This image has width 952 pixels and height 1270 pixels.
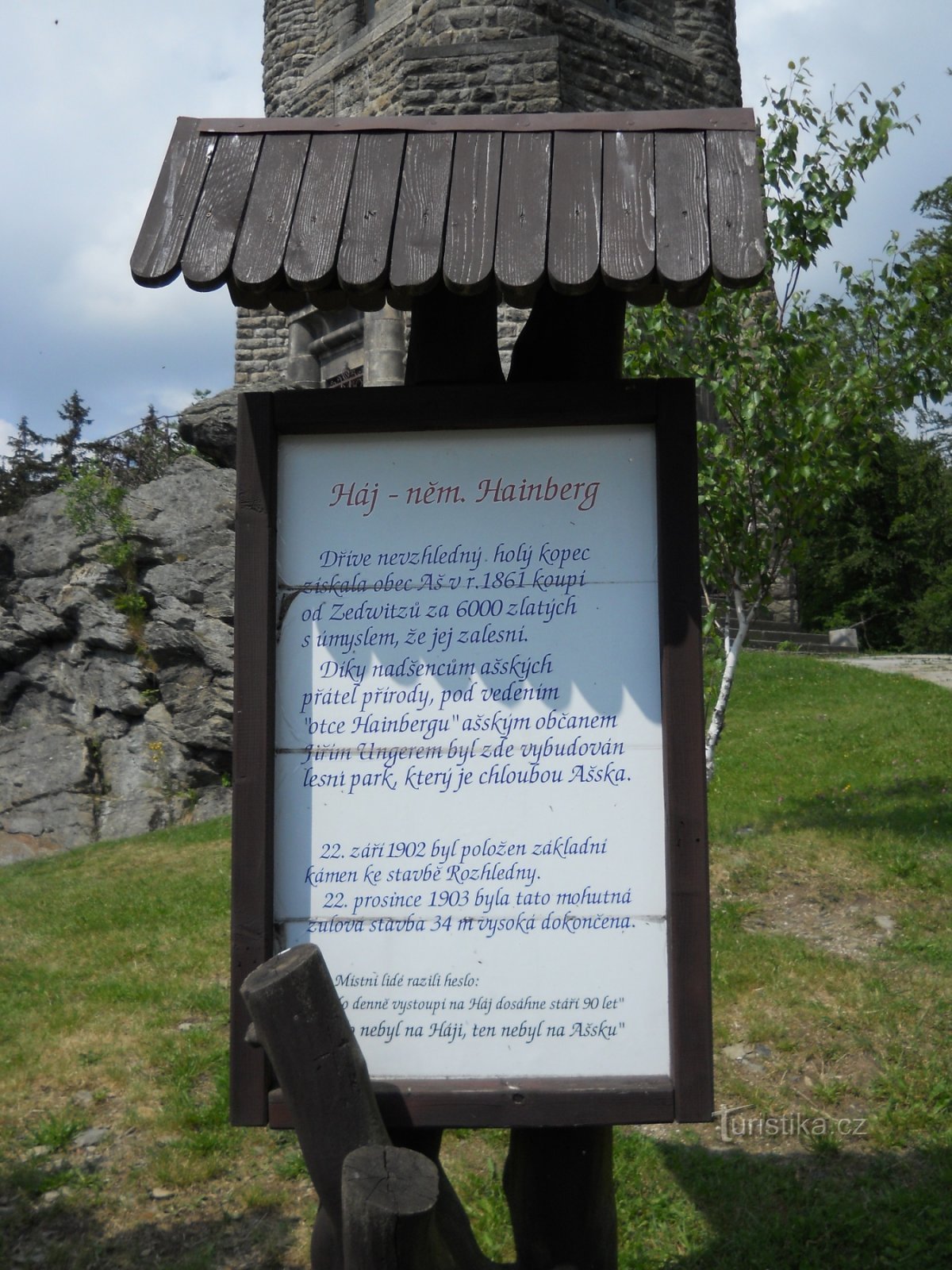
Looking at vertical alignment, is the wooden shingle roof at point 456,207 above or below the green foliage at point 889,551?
below

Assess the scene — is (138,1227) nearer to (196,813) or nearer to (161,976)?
(161,976)

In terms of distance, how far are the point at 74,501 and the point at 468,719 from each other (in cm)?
1251

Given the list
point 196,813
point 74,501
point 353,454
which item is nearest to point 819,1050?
point 353,454

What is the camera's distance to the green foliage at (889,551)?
102 feet

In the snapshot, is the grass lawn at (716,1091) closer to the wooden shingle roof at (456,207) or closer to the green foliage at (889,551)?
the wooden shingle roof at (456,207)

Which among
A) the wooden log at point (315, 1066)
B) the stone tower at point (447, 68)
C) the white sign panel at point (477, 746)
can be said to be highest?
the stone tower at point (447, 68)

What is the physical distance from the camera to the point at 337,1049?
2373 mm

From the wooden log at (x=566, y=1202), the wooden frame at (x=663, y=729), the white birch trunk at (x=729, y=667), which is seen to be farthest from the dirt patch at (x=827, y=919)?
the wooden frame at (x=663, y=729)

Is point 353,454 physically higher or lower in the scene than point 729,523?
lower

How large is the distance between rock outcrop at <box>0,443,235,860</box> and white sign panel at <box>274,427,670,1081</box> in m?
9.17

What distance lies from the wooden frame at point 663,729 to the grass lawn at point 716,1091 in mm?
1416

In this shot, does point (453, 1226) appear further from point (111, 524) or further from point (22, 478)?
point (22, 478)

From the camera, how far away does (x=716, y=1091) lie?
4.54 metres

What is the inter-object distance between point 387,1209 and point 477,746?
93 centimetres
